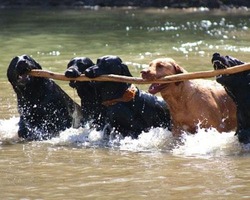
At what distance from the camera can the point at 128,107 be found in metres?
9.27

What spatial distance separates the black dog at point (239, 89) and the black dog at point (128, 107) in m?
1.07

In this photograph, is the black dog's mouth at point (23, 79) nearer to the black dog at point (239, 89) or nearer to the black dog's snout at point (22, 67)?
the black dog's snout at point (22, 67)

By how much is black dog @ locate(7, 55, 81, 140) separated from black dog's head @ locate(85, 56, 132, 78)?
93 cm

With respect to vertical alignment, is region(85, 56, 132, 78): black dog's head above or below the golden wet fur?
above

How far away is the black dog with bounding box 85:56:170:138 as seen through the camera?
30.2 feet

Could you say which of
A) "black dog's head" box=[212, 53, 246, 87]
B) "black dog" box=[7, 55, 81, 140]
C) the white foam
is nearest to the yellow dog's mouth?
"black dog's head" box=[212, 53, 246, 87]

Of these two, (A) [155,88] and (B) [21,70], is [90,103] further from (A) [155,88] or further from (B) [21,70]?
(A) [155,88]

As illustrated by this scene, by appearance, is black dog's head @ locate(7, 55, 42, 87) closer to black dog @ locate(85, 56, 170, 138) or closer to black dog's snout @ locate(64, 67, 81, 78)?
black dog's snout @ locate(64, 67, 81, 78)

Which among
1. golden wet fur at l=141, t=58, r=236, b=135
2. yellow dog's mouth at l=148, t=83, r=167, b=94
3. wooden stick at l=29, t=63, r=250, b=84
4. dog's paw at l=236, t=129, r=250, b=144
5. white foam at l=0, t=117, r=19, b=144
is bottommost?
white foam at l=0, t=117, r=19, b=144

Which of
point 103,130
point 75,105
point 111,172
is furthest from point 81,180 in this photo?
point 75,105

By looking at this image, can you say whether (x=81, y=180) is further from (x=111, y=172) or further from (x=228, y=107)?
(x=228, y=107)

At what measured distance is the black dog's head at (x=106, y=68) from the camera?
8922 millimetres

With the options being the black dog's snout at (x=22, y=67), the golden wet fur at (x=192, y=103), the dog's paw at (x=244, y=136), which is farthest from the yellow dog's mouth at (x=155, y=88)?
the black dog's snout at (x=22, y=67)

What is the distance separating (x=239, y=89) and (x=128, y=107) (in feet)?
4.64
